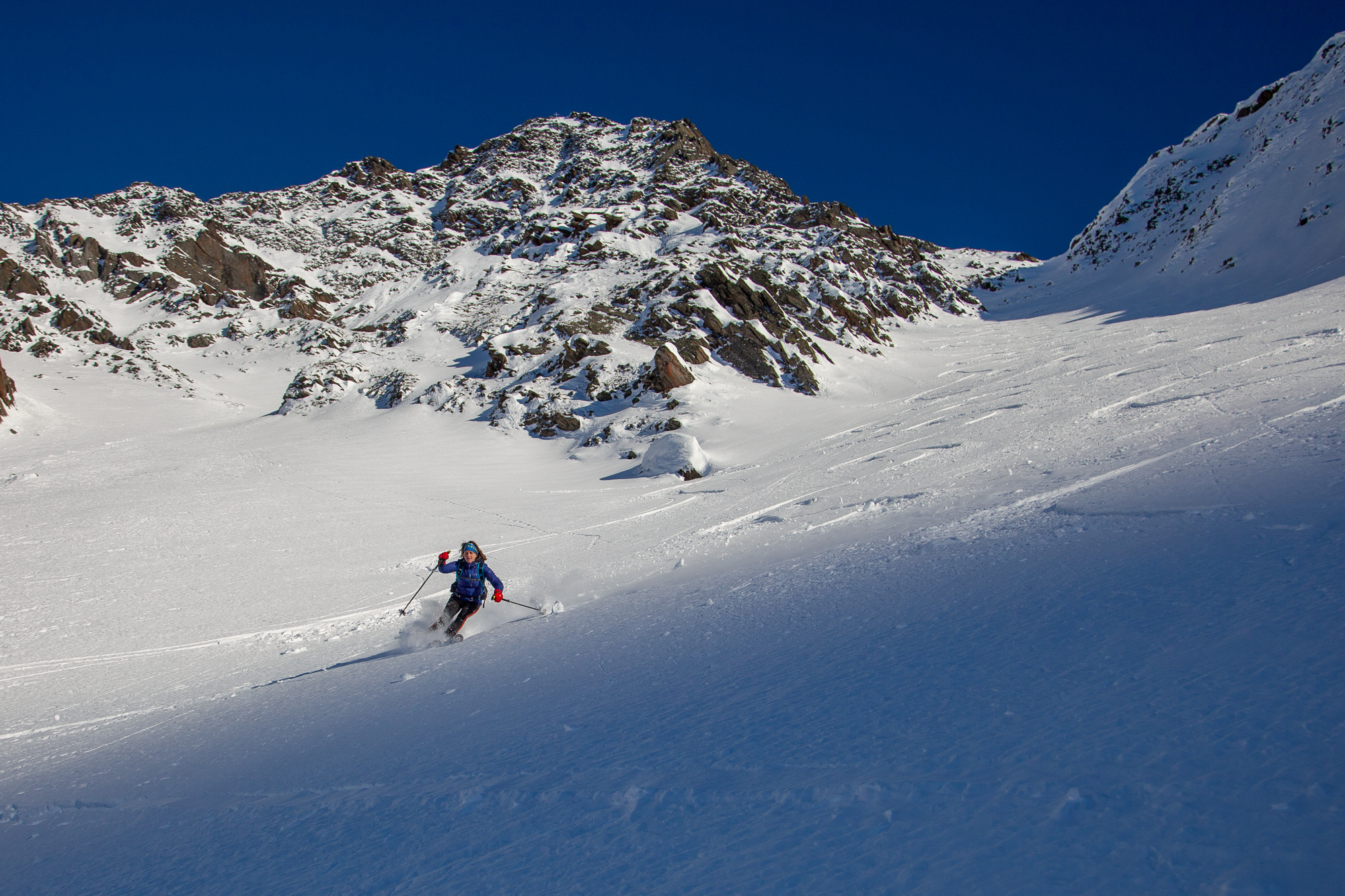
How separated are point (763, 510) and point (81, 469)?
2192 cm

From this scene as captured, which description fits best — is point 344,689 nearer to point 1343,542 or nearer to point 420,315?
point 1343,542

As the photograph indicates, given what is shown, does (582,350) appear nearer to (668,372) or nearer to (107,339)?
(668,372)

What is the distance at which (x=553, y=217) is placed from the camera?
199 feet

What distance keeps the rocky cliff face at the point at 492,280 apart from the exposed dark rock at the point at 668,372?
0.44 ft

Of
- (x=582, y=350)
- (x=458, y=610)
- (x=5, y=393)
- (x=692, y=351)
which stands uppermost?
(x=5, y=393)

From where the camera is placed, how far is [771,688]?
3920 mm

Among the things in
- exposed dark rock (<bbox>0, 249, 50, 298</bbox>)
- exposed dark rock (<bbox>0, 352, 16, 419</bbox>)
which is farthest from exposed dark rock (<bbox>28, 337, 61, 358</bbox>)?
exposed dark rock (<bbox>0, 352, 16, 419</bbox>)

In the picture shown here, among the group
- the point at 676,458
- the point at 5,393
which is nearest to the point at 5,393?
the point at 5,393

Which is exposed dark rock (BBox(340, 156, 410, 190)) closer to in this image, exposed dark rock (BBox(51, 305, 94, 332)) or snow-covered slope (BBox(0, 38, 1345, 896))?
exposed dark rock (BBox(51, 305, 94, 332))

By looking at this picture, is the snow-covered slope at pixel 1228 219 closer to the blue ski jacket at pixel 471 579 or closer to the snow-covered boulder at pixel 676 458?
the snow-covered boulder at pixel 676 458

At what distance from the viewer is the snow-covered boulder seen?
18453 millimetres

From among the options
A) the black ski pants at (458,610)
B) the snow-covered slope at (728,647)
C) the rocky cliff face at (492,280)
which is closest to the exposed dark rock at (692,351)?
the rocky cliff face at (492,280)

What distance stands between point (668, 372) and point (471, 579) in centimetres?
1977

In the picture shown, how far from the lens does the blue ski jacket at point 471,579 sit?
7875 millimetres
